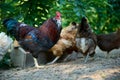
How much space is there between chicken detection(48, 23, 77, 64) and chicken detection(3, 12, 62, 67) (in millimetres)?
216

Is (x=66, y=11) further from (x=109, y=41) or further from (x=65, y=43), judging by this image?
(x=109, y=41)

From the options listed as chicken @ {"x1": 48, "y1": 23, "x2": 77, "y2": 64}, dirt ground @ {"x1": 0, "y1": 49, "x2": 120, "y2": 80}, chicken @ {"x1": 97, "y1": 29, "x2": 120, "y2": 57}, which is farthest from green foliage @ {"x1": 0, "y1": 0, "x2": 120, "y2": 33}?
dirt ground @ {"x1": 0, "y1": 49, "x2": 120, "y2": 80}

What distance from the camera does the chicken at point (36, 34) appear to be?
7.36 m

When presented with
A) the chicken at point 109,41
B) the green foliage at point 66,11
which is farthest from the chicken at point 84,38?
the chicken at point 109,41

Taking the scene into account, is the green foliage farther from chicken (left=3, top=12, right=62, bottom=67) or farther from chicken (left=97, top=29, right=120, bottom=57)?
chicken (left=97, top=29, right=120, bottom=57)

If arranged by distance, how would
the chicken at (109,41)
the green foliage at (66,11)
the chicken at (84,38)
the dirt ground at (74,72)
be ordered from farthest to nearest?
the chicken at (109,41)
the chicken at (84,38)
the green foliage at (66,11)
the dirt ground at (74,72)

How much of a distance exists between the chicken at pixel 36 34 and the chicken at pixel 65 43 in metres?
0.22

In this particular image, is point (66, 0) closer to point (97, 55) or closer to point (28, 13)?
point (28, 13)

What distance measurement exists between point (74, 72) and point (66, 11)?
8.59 ft

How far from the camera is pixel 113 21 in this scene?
9430 millimetres

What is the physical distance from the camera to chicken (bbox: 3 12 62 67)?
7.36 meters

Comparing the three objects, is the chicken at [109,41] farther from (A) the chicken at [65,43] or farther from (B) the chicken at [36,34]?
(B) the chicken at [36,34]

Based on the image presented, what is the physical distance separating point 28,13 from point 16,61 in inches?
43.8

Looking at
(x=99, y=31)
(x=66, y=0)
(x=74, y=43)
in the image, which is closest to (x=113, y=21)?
(x=99, y=31)
